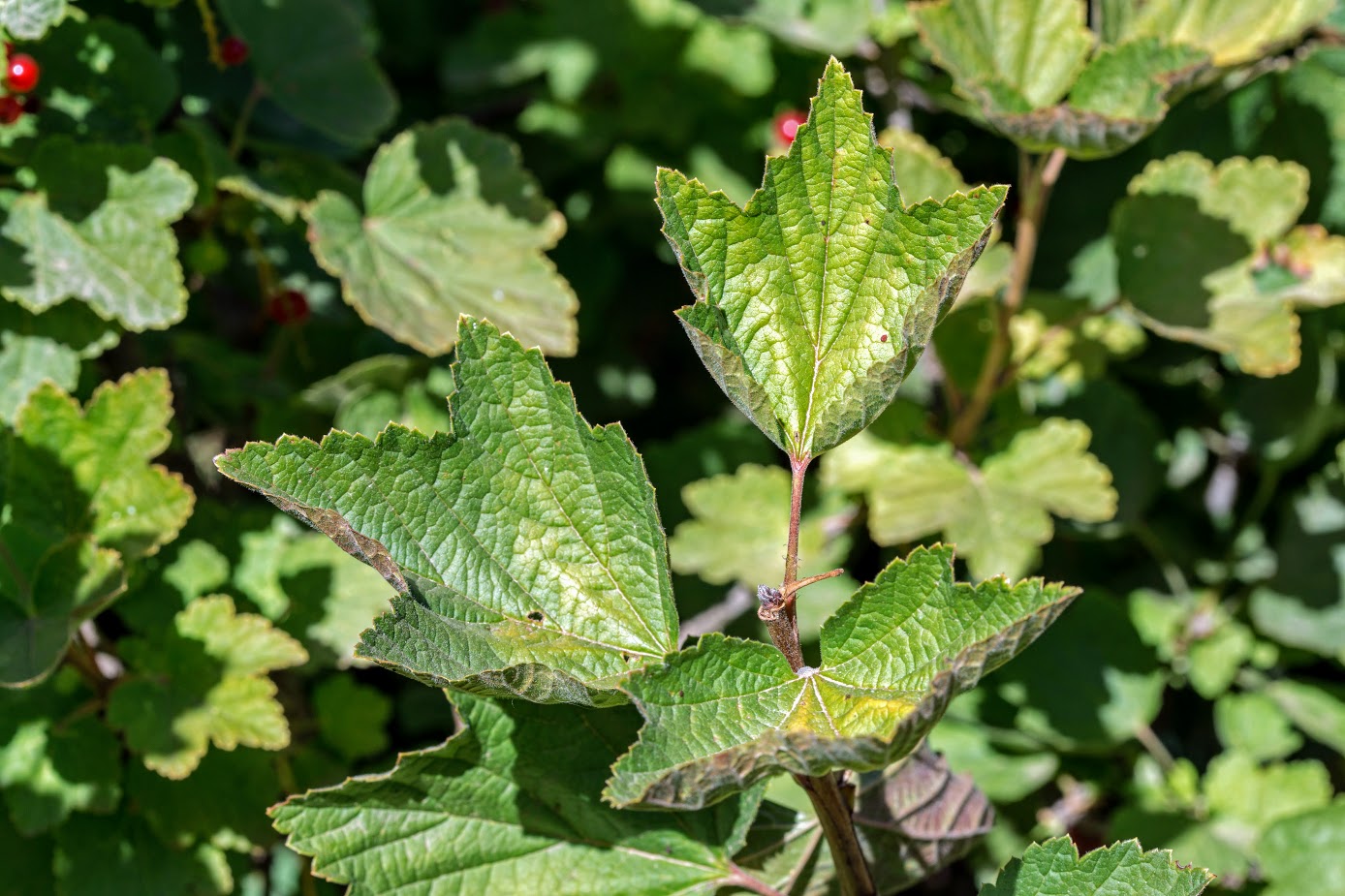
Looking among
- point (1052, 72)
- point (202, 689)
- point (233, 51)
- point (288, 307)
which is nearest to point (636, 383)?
point (288, 307)

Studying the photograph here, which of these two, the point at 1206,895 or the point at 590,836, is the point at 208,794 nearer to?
the point at 590,836

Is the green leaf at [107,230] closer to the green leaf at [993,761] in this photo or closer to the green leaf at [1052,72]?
the green leaf at [1052,72]

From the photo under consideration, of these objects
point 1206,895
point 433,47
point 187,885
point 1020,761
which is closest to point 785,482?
point 1020,761

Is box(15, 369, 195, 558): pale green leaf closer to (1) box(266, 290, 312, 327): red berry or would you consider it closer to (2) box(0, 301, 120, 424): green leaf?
(2) box(0, 301, 120, 424): green leaf

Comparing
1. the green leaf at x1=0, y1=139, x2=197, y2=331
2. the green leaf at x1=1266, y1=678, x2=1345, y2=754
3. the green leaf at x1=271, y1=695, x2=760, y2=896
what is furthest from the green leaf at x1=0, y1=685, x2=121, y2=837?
the green leaf at x1=1266, y1=678, x2=1345, y2=754

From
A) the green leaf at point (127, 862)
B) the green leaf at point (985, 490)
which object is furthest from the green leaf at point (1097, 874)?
the green leaf at point (127, 862)

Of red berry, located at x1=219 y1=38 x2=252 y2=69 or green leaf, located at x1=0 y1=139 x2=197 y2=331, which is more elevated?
red berry, located at x1=219 y1=38 x2=252 y2=69
